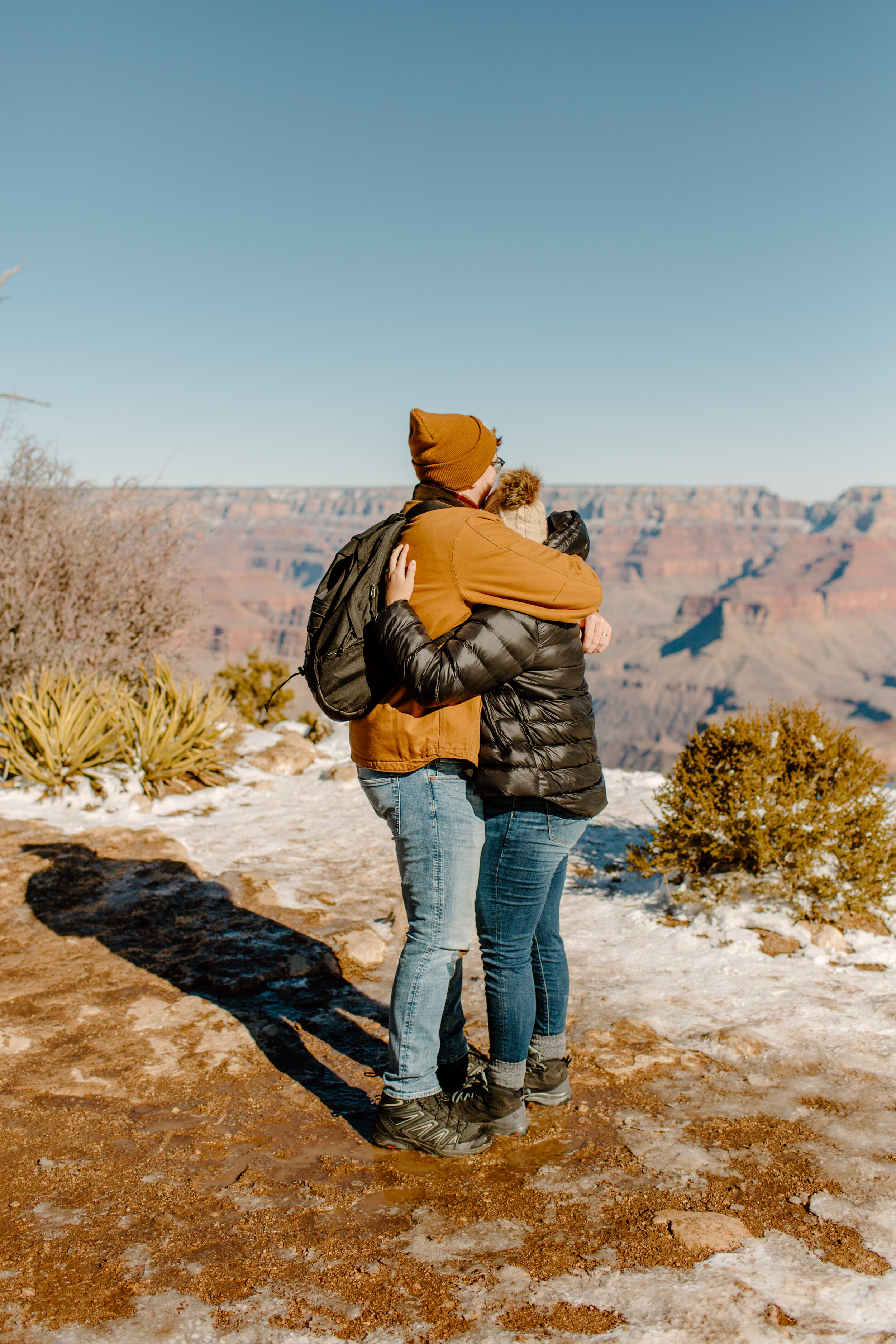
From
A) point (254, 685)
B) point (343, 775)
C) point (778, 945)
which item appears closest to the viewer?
point (778, 945)

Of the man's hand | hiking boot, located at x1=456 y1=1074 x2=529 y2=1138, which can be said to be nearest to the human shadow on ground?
hiking boot, located at x1=456 y1=1074 x2=529 y2=1138

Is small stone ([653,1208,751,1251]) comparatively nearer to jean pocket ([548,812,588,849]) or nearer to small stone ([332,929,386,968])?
jean pocket ([548,812,588,849])

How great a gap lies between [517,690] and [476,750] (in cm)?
21

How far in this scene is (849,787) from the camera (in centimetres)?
477

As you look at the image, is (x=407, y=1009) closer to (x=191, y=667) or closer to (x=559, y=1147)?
(x=559, y=1147)

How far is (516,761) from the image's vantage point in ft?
7.87

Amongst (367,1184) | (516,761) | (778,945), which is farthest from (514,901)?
(778,945)

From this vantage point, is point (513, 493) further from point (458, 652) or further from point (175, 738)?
point (175, 738)

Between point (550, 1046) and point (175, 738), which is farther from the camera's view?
point (175, 738)

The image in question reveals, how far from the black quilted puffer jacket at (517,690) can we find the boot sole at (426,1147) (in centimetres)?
102

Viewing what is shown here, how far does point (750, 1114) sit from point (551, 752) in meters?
1.42

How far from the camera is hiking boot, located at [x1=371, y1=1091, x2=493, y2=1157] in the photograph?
2486 mm

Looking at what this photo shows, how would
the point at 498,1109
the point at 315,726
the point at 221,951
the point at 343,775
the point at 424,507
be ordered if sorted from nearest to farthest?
the point at 424,507 < the point at 498,1109 < the point at 221,951 < the point at 343,775 < the point at 315,726

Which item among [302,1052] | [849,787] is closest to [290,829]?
[302,1052]
